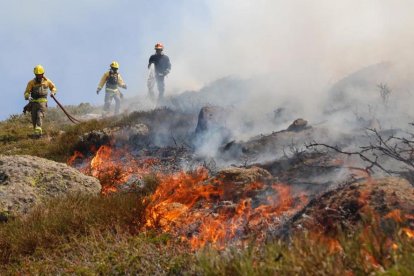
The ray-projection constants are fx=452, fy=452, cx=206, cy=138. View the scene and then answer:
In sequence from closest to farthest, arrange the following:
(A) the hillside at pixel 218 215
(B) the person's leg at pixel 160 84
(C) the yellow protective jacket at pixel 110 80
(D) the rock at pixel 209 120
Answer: (A) the hillside at pixel 218 215, (D) the rock at pixel 209 120, (C) the yellow protective jacket at pixel 110 80, (B) the person's leg at pixel 160 84

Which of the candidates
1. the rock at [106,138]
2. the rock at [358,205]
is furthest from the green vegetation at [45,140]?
the rock at [358,205]

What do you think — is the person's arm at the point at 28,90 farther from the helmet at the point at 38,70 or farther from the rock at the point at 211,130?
the rock at the point at 211,130

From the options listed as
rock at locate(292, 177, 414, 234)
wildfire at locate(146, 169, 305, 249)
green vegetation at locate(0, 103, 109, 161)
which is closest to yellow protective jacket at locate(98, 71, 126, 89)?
green vegetation at locate(0, 103, 109, 161)

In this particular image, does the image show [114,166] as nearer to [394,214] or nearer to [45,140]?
[45,140]

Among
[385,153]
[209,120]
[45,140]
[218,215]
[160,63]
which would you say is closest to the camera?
[385,153]

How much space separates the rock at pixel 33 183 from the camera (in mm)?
6145

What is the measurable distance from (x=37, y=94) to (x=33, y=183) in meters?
8.03

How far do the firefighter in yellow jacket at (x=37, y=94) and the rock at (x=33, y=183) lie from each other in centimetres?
709

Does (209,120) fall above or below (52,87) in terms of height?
below

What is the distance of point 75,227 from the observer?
513 cm

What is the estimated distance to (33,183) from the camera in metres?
6.68

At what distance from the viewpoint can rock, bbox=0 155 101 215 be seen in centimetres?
614

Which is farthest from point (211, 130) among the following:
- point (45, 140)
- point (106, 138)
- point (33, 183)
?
point (33, 183)

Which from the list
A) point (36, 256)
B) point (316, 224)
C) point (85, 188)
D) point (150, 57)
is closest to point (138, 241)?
point (36, 256)
